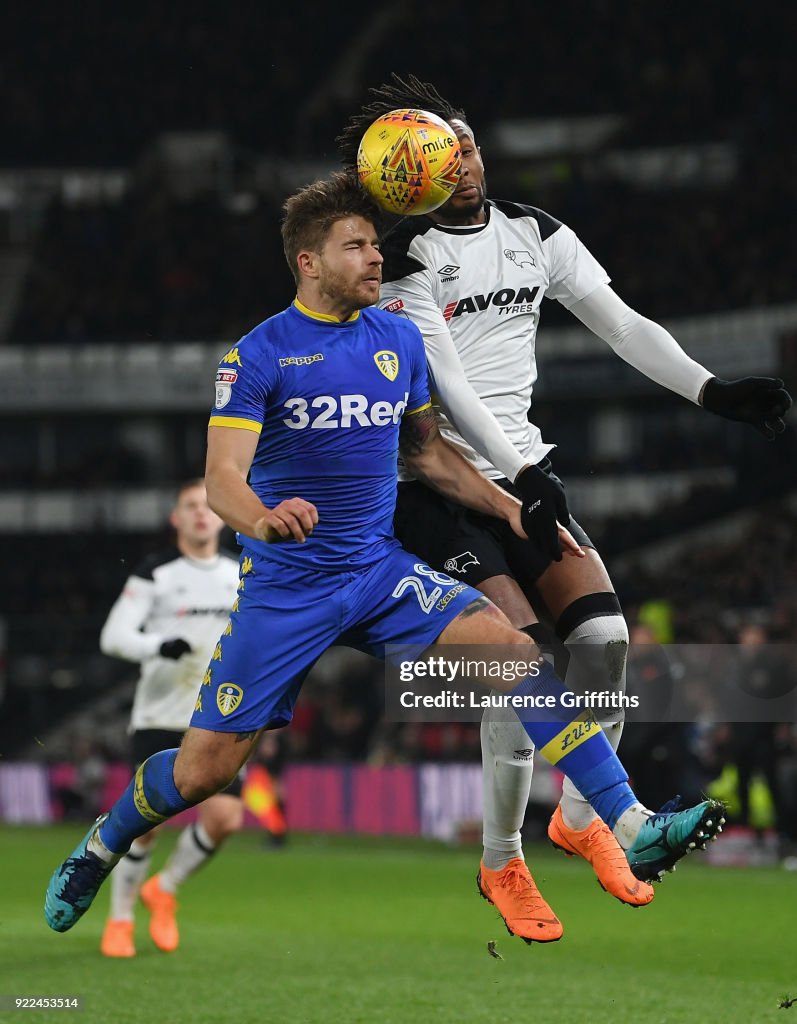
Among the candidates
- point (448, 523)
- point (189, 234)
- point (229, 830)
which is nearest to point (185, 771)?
point (448, 523)

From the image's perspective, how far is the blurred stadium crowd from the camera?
77.1 feet

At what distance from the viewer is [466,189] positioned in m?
5.65

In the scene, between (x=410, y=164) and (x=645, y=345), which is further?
(x=645, y=345)

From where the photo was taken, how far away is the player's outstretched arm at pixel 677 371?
5.62 m

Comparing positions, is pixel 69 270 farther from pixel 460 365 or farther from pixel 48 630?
pixel 460 365

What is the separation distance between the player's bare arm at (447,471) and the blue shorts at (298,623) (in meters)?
0.34

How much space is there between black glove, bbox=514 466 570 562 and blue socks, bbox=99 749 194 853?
1.44 metres

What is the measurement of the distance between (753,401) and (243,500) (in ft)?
6.11

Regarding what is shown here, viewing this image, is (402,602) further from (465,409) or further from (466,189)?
(466,189)

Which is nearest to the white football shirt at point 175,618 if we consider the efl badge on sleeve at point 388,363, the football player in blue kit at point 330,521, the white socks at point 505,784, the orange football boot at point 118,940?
the orange football boot at point 118,940

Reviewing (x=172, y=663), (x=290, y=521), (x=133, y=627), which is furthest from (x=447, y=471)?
(x=172, y=663)

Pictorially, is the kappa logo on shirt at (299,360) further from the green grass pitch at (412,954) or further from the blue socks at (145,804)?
the green grass pitch at (412,954)

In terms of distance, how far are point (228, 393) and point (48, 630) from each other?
2034 centimetres

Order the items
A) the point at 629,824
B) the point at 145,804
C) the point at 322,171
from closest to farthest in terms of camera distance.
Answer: the point at 629,824 → the point at 145,804 → the point at 322,171
